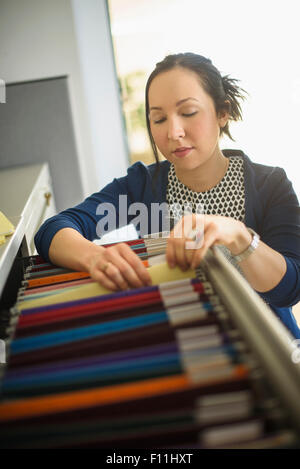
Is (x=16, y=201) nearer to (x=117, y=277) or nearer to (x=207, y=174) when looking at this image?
(x=207, y=174)

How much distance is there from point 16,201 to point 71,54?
1683 millimetres

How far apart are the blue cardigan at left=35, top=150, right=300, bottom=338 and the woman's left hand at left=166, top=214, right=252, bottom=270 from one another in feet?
0.75

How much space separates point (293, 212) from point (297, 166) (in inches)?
122

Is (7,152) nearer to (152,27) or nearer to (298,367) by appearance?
(152,27)

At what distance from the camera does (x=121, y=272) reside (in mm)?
629

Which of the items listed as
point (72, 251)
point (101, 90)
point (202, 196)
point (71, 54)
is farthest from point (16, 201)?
point (101, 90)

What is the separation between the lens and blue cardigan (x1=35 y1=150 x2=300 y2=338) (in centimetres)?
93

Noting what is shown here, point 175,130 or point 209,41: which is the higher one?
point 209,41

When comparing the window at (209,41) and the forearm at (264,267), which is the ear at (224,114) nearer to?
the forearm at (264,267)

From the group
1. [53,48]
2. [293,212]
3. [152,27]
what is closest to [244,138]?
[152,27]

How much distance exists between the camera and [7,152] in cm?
263

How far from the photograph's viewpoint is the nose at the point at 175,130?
982 millimetres
